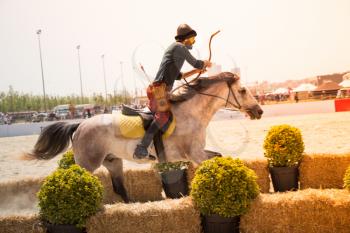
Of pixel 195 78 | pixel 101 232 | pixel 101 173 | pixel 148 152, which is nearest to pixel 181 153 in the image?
pixel 148 152

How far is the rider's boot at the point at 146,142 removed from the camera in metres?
5.49

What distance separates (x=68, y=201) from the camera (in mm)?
4676

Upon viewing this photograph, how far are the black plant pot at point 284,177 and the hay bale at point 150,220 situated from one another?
2697 millimetres

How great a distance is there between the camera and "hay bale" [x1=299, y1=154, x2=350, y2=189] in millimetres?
7020

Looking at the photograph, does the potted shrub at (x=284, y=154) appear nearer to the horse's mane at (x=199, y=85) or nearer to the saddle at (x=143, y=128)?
the horse's mane at (x=199, y=85)

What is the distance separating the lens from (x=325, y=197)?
15.5 ft

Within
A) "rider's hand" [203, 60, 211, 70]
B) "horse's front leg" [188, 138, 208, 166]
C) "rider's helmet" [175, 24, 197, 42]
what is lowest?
"horse's front leg" [188, 138, 208, 166]

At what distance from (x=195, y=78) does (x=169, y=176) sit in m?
2.11

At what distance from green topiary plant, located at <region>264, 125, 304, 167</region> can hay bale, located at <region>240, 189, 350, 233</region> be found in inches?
81.6

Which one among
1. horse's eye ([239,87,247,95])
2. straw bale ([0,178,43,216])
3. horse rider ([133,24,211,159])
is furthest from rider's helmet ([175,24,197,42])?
straw bale ([0,178,43,216])

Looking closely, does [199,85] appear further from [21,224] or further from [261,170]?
[21,224]

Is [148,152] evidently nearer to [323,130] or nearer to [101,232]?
[101,232]

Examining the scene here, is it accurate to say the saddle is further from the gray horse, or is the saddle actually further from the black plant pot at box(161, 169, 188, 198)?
the black plant pot at box(161, 169, 188, 198)

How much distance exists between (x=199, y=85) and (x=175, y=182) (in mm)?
2120
